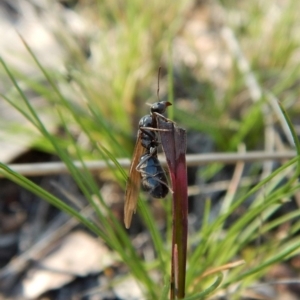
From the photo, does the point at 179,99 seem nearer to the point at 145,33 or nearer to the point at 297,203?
the point at 145,33

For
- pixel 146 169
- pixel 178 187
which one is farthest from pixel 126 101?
pixel 178 187

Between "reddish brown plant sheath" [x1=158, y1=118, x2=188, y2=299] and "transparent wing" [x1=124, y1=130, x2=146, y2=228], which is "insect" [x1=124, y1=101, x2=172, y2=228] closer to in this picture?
"transparent wing" [x1=124, y1=130, x2=146, y2=228]

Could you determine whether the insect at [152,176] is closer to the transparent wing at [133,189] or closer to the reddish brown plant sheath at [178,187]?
the transparent wing at [133,189]

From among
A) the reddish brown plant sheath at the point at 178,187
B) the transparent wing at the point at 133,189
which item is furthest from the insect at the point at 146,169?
the reddish brown plant sheath at the point at 178,187

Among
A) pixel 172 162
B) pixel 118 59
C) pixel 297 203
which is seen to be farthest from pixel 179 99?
pixel 172 162

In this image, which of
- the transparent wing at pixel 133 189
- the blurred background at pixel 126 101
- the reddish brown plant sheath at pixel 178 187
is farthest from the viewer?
the blurred background at pixel 126 101

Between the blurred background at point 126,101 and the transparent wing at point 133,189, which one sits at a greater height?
the blurred background at point 126,101
